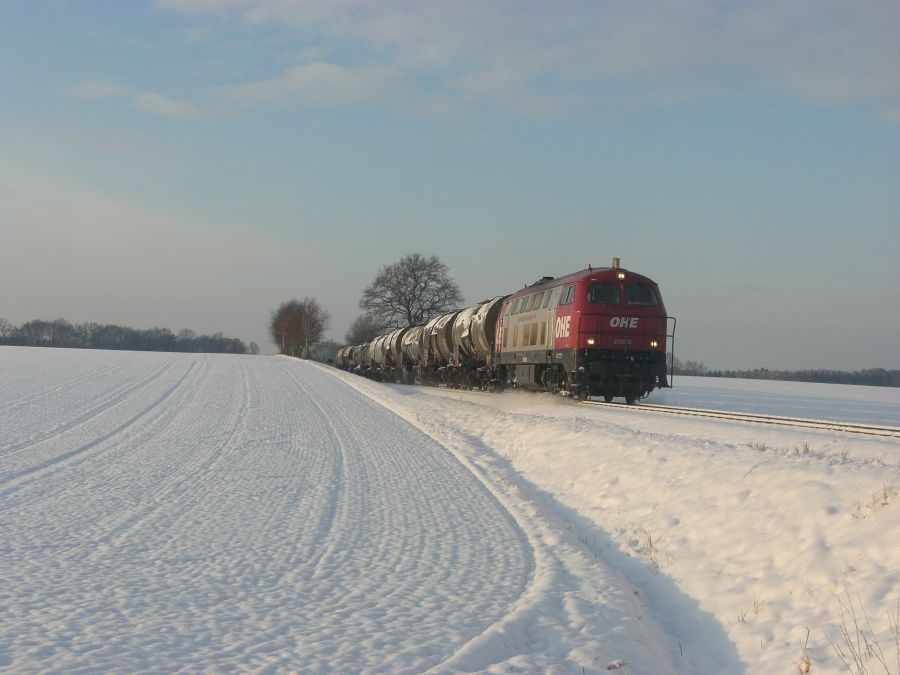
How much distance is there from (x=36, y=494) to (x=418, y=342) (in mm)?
30841

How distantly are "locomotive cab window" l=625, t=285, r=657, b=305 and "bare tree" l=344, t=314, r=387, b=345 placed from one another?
157ft

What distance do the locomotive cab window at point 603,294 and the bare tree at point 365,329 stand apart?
48.2 metres

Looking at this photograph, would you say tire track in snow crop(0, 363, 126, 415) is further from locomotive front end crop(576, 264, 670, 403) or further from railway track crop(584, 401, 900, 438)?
railway track crop(584, 401, 900, 438)

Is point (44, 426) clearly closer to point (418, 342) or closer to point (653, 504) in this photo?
point (653, 504)

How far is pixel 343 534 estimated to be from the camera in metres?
7.32

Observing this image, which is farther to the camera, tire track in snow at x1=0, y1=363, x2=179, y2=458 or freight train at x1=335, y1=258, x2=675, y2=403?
freight train at x1=335, y1=258, x2=675, y2=403

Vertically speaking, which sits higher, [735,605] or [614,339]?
[614,339]

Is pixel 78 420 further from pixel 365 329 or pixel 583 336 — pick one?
pixel 365 329

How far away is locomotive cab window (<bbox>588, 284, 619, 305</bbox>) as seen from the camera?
20078 millimetres

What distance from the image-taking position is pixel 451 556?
677cm

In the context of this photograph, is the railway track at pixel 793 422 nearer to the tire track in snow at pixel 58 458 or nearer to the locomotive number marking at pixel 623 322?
the locomotive number marking at pixel 623 322

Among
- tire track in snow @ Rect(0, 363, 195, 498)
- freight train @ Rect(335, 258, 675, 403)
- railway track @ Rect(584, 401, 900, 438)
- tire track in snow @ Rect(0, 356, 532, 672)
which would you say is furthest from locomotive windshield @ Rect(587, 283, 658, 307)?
tire track in snow @ Rect(0, 363, 195, 498)

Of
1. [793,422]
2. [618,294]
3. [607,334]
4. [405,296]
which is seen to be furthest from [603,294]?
[405,296]

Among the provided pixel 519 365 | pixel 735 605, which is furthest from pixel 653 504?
pixel 519 365
